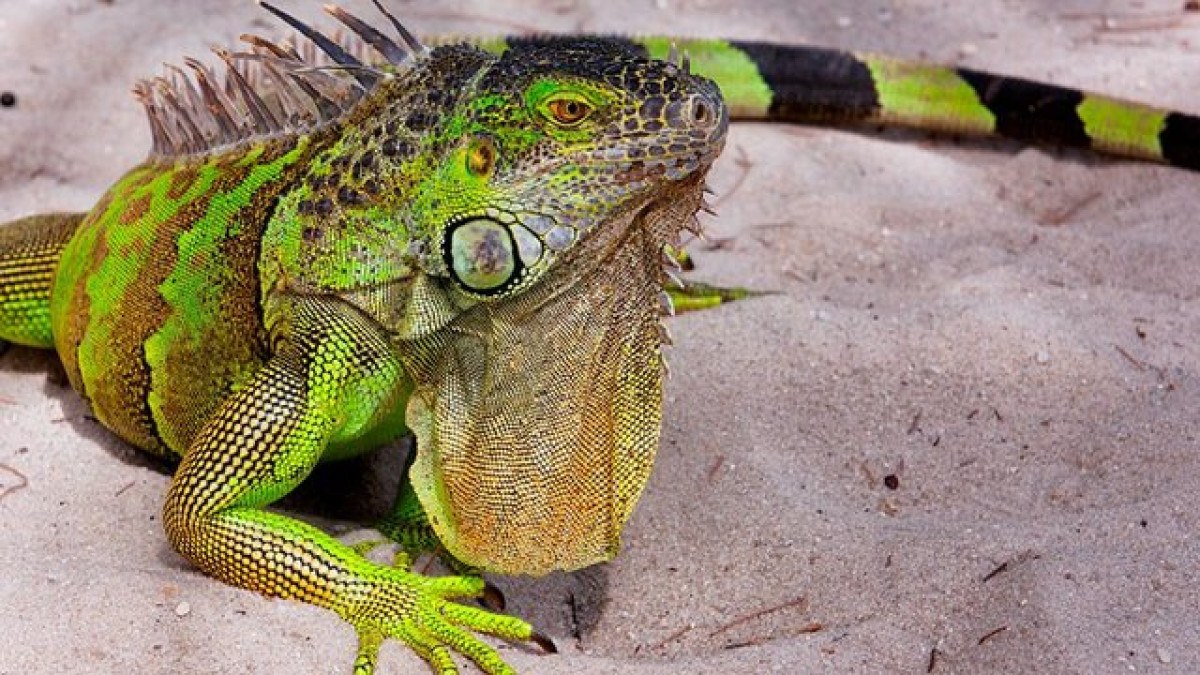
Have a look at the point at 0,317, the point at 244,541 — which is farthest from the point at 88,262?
the point at 244,541

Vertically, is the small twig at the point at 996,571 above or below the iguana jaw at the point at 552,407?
below

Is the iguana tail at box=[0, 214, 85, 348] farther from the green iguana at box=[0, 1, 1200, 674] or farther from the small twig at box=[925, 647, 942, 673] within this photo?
the small twig at box=[925, 647, 942, 673]

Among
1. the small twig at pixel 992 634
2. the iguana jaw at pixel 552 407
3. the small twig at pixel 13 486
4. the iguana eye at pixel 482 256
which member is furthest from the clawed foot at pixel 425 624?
the small twig at pixel 13 486

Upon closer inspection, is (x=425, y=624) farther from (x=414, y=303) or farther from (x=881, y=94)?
(x=881, y=94)

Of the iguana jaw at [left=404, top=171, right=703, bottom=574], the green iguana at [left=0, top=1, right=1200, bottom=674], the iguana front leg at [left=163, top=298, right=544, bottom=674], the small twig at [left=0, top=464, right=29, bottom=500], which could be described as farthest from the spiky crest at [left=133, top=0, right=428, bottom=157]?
the small twig at [left=0, top=464, right=29, bottom=500]

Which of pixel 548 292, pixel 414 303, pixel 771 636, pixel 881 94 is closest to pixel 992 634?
pixel 771 636

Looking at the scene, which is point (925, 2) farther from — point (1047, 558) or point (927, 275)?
point (1047, 558)

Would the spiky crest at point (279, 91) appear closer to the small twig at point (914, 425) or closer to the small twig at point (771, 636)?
the small twig at point (771, 636)
